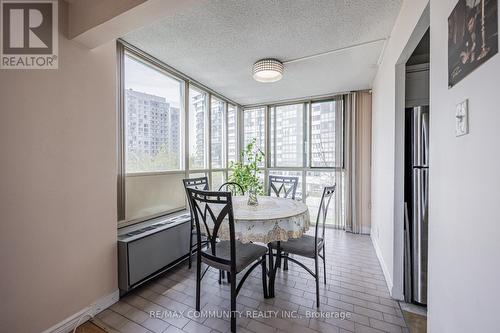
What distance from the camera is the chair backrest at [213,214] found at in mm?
1666

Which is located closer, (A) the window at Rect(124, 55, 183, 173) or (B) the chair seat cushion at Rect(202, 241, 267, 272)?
(B) the chair seat cushion at Rect(202, 241, 267, 272)

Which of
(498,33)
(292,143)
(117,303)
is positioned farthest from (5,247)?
(292,143)

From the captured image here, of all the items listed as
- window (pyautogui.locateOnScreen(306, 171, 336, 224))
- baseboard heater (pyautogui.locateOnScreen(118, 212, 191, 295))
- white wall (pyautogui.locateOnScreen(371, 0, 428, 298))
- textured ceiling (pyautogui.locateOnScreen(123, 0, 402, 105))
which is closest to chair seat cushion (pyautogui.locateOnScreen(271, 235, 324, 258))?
white wall (pyautogui.locateOnScreen(371, 0, 428, 298))

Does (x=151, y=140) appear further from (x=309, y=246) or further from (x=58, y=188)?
A: (x=309, y=246)

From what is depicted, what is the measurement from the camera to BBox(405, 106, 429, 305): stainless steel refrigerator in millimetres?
1865

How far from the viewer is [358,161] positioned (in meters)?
3.97

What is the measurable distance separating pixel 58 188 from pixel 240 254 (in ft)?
4.95

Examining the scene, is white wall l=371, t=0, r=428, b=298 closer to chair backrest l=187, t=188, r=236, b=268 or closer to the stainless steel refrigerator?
the stainless steel refrigerator

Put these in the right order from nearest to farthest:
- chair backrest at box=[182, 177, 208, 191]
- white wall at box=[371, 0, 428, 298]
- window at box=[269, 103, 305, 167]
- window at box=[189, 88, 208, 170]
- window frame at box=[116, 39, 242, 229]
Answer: white wall at box=[371, 0, 428, 298] < window frame at box=[116, 39, 242, 229] < chair backrest at box=[182, 177, 208, 191] < window at box=[189, 88, 208, 170] < window at box=[269, 103, 305, 167]

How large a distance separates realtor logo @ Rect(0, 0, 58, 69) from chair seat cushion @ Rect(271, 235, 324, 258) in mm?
2423

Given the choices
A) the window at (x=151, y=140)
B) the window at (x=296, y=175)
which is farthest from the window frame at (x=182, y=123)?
the window at (x=296, y=175)

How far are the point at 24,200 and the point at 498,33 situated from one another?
249cm

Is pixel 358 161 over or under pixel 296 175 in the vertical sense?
over

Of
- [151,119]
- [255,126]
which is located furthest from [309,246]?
[255,126]
